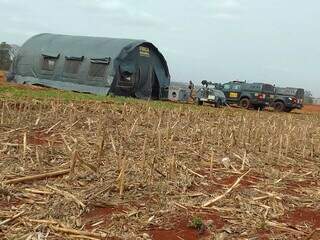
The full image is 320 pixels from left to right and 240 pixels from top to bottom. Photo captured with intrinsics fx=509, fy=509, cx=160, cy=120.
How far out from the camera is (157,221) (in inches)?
195

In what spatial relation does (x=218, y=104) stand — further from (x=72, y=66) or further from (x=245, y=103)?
(x=72, y=66)

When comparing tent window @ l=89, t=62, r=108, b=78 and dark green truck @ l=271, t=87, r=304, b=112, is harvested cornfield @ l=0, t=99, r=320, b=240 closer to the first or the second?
tent window @ l=89, t=62, r=108, b=78

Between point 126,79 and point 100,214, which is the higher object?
point 126,79

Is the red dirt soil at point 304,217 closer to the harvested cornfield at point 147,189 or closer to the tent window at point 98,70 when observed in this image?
the harvested cornfield at point 147,189

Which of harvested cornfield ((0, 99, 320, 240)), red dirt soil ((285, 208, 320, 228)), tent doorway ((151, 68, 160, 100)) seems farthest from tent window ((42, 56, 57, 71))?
red dirt soil ((285, 208, 320, 228))

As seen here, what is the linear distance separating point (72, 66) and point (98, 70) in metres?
1.94

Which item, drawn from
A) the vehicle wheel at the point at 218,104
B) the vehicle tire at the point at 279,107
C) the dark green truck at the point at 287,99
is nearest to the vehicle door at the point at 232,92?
the dark green truck at the point at 287,99

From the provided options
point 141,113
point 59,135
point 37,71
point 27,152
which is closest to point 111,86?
point 37,71

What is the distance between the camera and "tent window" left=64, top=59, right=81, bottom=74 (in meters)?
29.0

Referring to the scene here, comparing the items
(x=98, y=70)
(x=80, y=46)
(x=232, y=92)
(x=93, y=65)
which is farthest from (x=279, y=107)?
(x=80, y=46)

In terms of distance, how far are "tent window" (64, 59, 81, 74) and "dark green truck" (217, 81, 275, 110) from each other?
12.2 m

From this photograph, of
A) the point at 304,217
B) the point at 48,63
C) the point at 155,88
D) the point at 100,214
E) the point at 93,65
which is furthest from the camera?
the point at 155,88

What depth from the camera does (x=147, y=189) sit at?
5.92 metres

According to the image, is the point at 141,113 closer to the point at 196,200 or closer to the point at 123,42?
the point at 196,200
